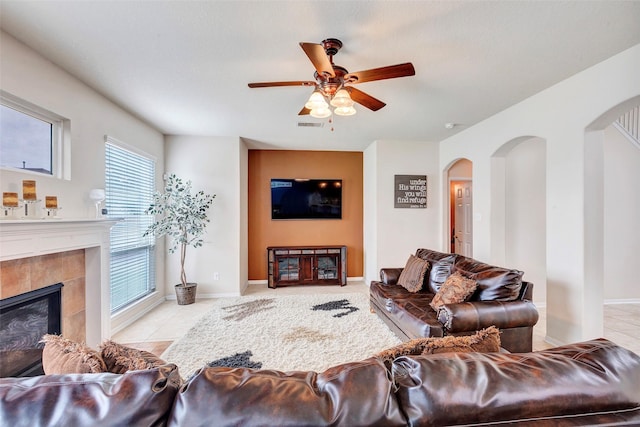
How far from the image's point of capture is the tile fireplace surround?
1970 millimetres

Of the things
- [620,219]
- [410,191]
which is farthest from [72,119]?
[620,219]

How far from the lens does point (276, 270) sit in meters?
5.19

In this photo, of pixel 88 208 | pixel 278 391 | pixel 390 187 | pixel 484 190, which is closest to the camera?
pixel 278 391

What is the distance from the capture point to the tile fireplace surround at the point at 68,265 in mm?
1970

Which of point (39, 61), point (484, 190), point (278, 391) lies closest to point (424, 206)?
point (484, 190)

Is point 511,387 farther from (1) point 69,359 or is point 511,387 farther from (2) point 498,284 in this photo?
(2) point 498,284

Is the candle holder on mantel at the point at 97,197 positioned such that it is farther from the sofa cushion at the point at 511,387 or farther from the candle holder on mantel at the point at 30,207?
the sofa cushion at the point at 511,387

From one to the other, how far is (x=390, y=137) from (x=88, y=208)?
4.21m

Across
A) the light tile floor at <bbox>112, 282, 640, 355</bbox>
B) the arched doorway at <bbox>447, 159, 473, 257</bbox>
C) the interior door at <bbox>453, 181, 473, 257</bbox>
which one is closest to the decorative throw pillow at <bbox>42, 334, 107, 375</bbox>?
the light tile floor at <bbox>112, 282, 640, 355</bbox>

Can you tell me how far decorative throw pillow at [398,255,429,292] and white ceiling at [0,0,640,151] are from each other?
1899 mm

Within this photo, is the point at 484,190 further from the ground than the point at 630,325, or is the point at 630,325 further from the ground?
the point at 484,190

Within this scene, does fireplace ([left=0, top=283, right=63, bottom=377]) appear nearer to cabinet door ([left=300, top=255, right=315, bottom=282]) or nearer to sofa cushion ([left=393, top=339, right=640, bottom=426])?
sofa cushion ([left=393, top=339, right=640, bottom=426])

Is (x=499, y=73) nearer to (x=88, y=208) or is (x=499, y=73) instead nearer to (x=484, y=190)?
(x=484, y=190)

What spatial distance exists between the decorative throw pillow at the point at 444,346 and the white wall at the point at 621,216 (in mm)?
4509
